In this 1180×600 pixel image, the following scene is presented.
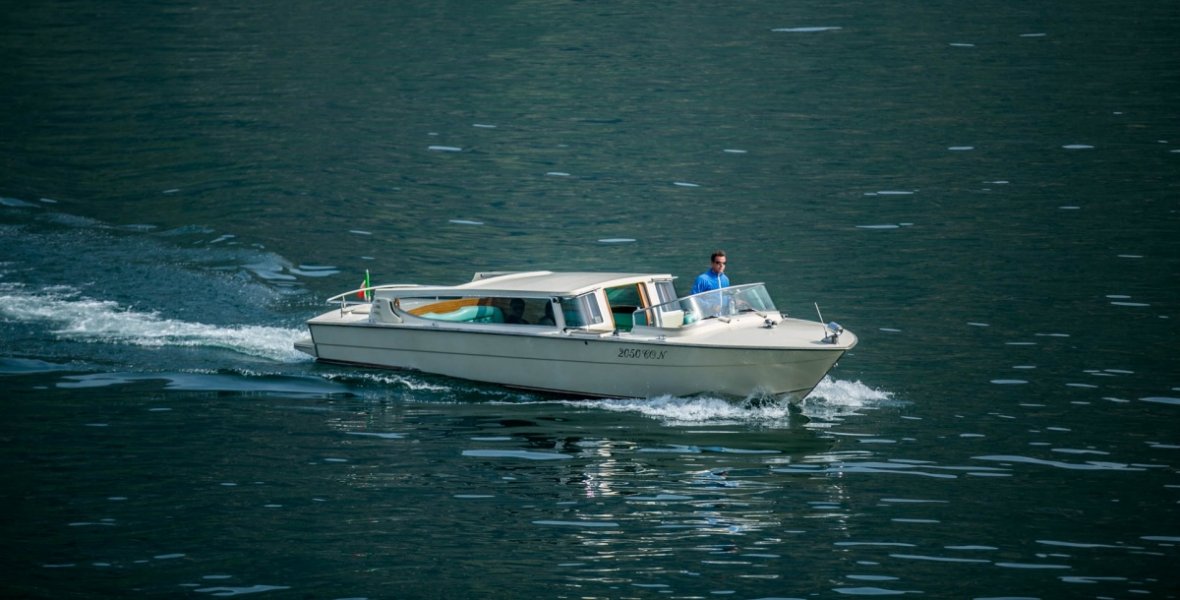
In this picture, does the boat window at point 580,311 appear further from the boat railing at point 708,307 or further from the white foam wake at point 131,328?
the white foam wake at point 131,328

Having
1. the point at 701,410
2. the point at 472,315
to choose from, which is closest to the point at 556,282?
the point at 472,315

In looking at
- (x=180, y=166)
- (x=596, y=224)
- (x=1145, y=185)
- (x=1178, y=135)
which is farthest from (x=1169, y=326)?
(x=180, y=166)

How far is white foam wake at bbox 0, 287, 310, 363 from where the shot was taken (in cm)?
2650

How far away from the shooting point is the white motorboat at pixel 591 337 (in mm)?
22703

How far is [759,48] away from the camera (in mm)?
58250

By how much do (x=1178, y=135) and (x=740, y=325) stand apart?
1053 inches

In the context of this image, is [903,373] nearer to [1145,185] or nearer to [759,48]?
[1145,185]

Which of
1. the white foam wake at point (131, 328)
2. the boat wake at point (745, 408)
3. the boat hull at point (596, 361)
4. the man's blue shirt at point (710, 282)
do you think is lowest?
the boat wake at point (745, 408)

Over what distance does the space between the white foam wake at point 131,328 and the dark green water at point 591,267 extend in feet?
0.37

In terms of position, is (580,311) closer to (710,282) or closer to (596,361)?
(596,361)

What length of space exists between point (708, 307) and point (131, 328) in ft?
37.1

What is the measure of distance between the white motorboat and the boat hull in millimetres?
17

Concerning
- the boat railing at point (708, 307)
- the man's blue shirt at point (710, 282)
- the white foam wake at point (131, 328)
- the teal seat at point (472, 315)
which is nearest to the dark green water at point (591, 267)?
the white foam wake at point (131, 328)

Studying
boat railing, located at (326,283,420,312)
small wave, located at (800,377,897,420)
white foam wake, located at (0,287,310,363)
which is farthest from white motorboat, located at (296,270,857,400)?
white foam wake, located at (0,287,310,363)
